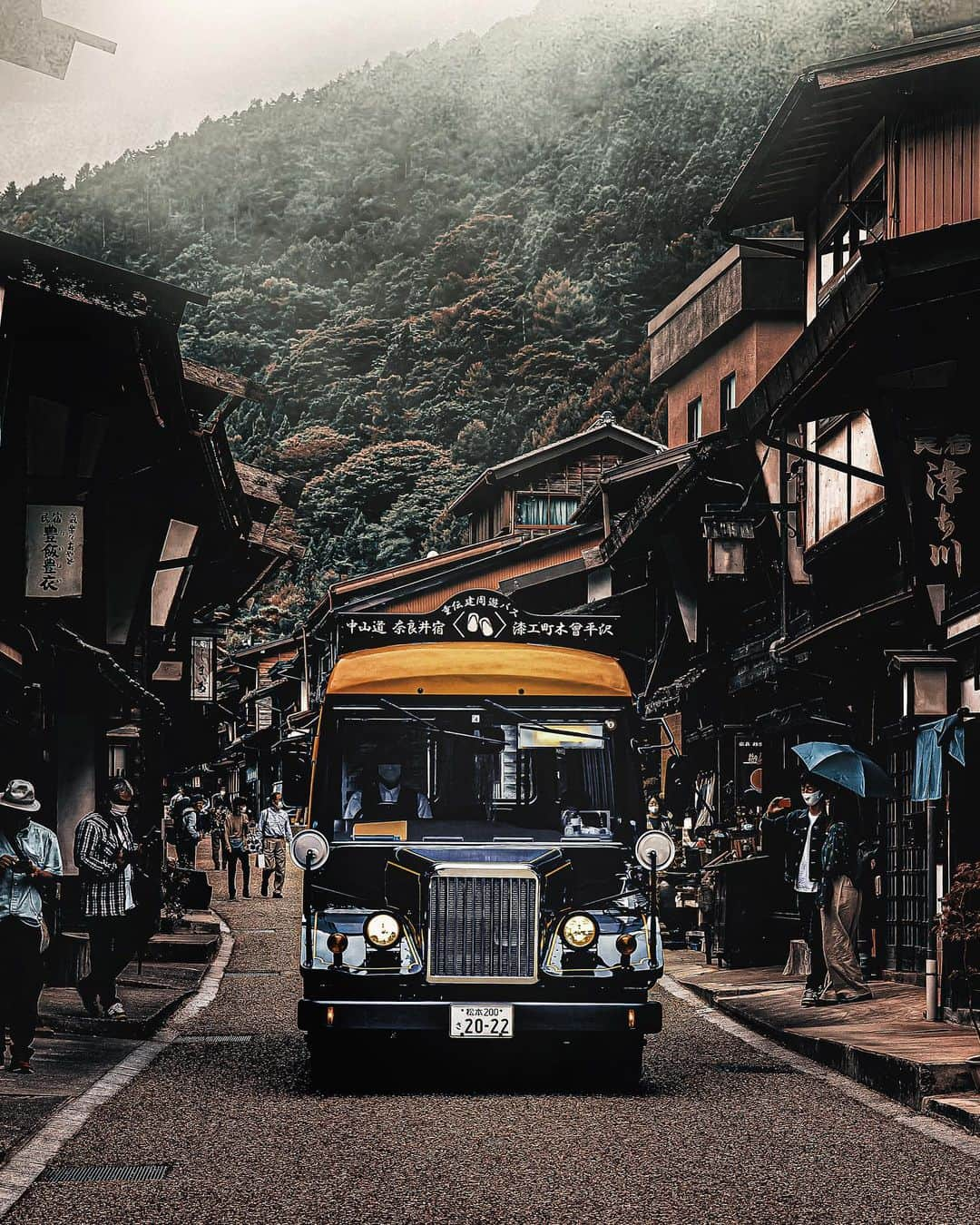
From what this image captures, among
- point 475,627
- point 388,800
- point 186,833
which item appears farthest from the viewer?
point 186,833

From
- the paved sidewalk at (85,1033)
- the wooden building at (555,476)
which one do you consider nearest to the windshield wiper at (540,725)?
the paved sidewalk at (85,1033)

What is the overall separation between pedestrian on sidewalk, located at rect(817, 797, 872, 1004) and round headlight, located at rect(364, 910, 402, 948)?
6.29m

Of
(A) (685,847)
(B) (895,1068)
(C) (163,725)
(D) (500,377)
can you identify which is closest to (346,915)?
(B) (895,1068)

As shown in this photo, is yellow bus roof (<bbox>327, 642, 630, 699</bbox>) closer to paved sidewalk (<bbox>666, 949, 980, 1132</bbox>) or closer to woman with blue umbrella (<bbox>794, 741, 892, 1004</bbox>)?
paved sidewalk (<bbox>666, 949, 980, 1132</bbox>)

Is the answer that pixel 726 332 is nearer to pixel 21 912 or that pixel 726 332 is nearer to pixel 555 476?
pixel 21 912

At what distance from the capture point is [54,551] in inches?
649

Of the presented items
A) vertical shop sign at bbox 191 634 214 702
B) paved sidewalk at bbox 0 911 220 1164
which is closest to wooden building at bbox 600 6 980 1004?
paved sidewalk at bbox 0 911 220 1164

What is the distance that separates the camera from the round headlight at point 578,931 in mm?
10711

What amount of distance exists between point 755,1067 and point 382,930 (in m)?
3.27

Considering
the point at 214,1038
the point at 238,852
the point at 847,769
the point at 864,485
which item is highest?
the point at 864,485

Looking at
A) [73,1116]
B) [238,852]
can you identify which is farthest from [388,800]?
[238,852]

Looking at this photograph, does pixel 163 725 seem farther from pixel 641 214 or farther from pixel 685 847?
pixel 641 214

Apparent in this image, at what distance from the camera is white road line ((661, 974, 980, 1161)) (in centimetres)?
913

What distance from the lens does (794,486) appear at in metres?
24.0
